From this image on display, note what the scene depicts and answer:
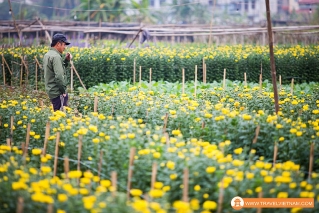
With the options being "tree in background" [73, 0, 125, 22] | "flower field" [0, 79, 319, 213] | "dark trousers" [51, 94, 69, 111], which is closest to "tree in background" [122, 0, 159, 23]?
"tree in background" [73, 0, 125, 22]

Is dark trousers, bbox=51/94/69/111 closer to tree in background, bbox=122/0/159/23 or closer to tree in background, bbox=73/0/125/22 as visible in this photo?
tree in background, bbox=73/0/125/22

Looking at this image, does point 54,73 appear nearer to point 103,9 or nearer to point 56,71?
point 56,71


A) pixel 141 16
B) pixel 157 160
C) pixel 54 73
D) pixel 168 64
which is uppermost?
pixel 141 16

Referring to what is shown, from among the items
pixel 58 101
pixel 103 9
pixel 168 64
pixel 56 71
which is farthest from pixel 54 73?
pixel 103 9

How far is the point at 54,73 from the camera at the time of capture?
7340 mm

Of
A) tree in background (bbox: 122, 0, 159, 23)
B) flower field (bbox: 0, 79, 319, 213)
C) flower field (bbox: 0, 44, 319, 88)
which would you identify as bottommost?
flower field (bbox: 0, 79, 319, 213)

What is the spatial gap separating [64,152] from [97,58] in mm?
7447

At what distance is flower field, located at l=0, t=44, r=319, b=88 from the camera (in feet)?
40.2

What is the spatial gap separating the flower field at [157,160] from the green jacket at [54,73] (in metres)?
0.80

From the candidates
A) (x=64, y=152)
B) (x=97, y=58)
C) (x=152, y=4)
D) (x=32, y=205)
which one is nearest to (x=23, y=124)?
(x=64, y=152)

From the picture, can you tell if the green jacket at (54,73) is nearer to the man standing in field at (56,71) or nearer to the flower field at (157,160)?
the man standing in field at (56,71)

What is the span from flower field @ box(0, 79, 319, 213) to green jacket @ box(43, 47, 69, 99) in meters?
0.80

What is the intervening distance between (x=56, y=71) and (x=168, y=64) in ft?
19.7

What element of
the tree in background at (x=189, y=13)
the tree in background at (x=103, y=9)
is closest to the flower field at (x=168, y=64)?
the tree in background at (x=103, y=9)
